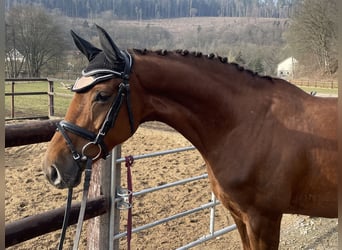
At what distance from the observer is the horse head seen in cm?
190

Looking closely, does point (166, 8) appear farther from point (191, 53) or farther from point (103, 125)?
point (103, 125)

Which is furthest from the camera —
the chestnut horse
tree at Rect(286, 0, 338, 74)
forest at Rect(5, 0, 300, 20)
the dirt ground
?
forest at Rect(5, 0, 300, 20)

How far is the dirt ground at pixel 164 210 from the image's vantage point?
405cm

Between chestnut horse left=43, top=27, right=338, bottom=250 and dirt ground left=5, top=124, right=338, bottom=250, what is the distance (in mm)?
1921

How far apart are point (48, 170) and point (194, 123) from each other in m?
0.95

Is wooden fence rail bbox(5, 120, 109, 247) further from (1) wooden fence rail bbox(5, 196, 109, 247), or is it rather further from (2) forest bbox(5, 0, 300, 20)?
(2) forest bbox(5, 0, 300, 20)

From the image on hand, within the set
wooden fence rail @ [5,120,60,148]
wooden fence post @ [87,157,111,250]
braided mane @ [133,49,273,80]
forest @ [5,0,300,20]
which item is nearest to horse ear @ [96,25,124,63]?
braided mane @ [133,49,273,80]

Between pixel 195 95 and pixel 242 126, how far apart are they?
368 millimetres

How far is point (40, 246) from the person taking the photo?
3750 mm

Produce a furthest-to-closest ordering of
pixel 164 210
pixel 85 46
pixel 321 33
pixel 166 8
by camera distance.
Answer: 1. pixel 166 8
2. pixel 164 210
3. pixel 321 33
4. pixel 85 46

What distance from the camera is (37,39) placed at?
2919cm

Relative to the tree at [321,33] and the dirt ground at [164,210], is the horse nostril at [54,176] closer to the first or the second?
the tree at [321,33]

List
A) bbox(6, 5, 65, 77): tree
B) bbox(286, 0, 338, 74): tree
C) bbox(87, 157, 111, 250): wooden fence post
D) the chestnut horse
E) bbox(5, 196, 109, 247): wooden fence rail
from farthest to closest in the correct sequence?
bbox(6, 5, 65, 77): tree → bbox(87, 157, 111, 250): wooden fence post → the chestnut horse → bbox(5, 196, 109, 247): wooden fence rail → bbox(286, 0, 338, 74): tree

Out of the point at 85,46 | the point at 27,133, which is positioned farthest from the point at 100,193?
the point at 85,46
